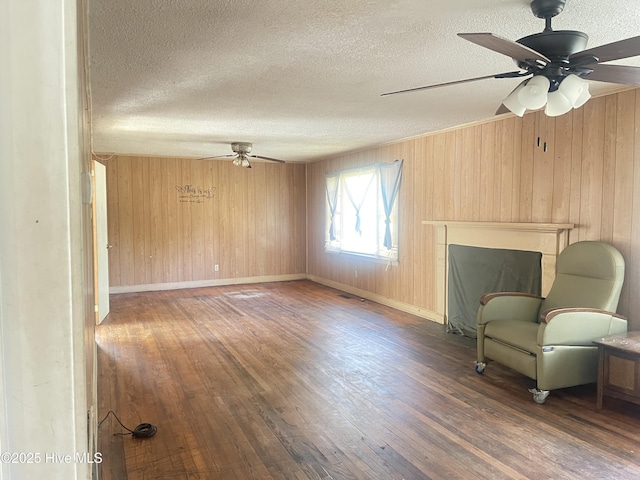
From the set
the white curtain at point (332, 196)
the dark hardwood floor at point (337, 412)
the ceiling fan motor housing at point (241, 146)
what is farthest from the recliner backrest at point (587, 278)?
the white curtain at point (332, 196)

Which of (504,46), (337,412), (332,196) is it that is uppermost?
(504,46)

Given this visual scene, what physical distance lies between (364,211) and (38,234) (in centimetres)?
668

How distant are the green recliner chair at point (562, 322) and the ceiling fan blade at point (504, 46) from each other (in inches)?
76.5

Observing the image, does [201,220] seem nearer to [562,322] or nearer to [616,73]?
[562,322]

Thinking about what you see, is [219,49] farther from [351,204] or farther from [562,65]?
[351,204]

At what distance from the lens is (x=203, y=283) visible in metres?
8.15

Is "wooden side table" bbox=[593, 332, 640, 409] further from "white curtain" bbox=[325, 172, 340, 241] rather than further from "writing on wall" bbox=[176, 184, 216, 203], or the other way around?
"writing on wall" bbox=[176, 184, 216, 203]

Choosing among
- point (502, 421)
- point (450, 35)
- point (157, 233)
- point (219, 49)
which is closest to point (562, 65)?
point (450, 35)

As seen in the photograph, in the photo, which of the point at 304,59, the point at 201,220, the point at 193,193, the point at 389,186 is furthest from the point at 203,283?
the point at 304,59

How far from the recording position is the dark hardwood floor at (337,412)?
242cm

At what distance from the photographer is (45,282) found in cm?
42

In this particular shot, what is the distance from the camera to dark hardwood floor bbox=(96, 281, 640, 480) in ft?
7.93

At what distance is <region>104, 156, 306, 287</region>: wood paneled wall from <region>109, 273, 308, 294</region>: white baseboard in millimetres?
63

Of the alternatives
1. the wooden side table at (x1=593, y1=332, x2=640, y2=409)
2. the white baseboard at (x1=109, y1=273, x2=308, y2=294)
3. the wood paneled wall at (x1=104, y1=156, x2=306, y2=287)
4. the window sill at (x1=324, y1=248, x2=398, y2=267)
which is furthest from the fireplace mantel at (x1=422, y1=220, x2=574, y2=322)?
the white baseboard at (x1=109, y1=273, x2=308, y2=294)
